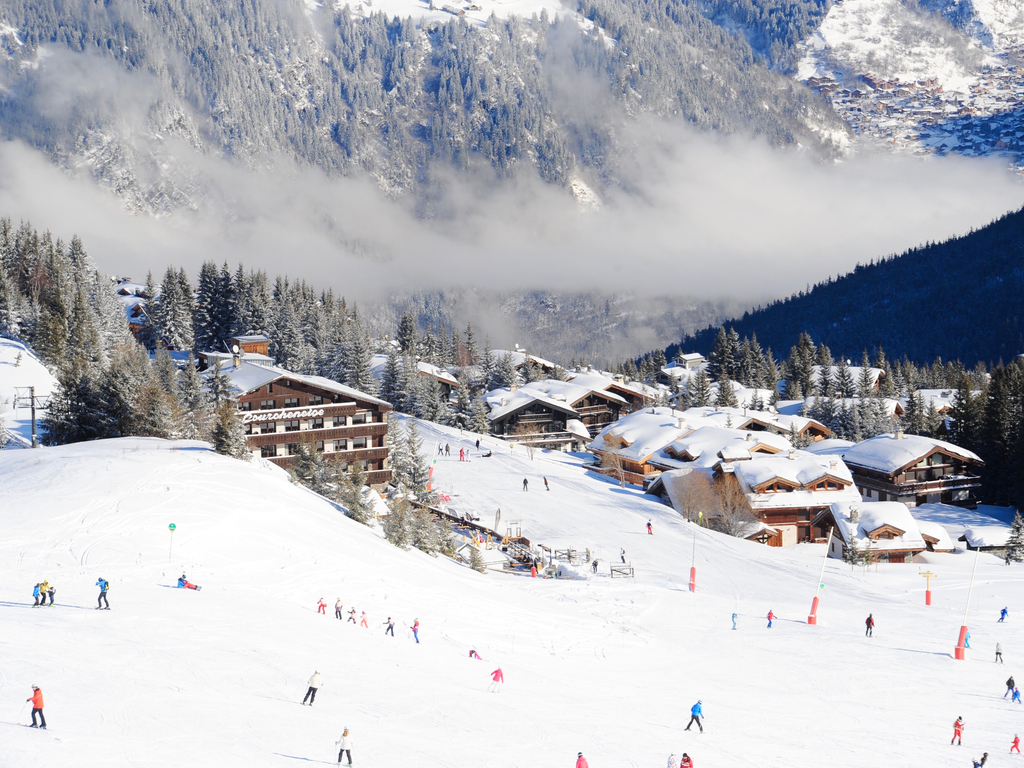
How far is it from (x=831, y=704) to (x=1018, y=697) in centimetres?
799

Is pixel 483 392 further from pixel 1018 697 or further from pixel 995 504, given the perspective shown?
pixel 1018 697

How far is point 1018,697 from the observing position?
37.4 meters

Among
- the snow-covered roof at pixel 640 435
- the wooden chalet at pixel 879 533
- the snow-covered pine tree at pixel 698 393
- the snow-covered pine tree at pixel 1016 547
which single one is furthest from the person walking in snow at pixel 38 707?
the snow-covered pine tree at pixel 698 393

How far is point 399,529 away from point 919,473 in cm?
5736

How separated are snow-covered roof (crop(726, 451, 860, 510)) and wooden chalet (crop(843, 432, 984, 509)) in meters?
12.2

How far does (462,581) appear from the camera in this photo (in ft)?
160

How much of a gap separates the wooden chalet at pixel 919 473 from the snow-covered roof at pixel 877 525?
17.0 meters

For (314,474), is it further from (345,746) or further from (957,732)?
(957,732)

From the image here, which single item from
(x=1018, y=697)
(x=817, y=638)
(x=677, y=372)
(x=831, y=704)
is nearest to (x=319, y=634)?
(x=831, y=704)

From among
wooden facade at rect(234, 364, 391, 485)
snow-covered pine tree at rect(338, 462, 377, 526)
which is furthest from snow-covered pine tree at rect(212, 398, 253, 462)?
wooden facade at rect(234, 364, 391, 485)

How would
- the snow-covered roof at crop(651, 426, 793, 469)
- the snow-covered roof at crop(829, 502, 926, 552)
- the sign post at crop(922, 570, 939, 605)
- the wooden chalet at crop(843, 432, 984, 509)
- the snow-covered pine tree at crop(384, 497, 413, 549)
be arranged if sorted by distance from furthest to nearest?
the wooden chalet at crop(843, 432, 984, 509)
the snow-covered roof at crop(651, 426, 793, 469)
the snow-covered roof at crop(829, 502, 926, 552)
the sign post at crop(922, 570, 939, 605)
the snow-covered pine tree at crop(384, 497, 413, 549)

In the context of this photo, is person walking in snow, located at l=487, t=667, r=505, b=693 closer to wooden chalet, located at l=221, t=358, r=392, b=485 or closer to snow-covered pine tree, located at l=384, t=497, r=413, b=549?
snow-covered pine tree, located at l=384, t=497, r=413, b=549

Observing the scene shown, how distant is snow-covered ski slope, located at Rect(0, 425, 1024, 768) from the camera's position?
26.8 m

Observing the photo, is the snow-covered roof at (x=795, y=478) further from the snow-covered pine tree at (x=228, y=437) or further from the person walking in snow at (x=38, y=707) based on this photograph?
the person walking in snow at (x=38, y=707)
